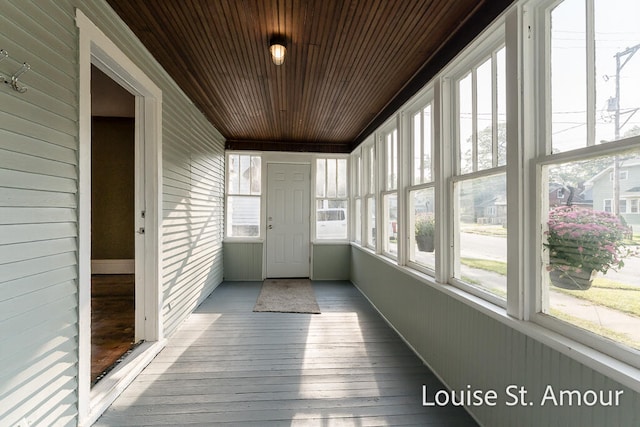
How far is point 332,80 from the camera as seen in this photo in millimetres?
2848

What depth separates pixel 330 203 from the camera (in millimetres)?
5391

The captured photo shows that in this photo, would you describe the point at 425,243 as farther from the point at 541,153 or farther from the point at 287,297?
Answer: the point at 287,297

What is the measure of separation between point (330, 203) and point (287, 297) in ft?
6.49

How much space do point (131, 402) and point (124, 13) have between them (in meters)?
→ 2.55

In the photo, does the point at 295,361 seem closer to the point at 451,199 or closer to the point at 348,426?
the point at 348,426

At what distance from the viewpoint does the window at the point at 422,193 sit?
2533 millimetres

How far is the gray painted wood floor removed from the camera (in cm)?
178

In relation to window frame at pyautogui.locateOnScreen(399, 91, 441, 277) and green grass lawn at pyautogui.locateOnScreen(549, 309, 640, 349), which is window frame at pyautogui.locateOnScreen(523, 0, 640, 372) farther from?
window frame at pyautogui.locateOnScreen(399, 91, 441, 277)

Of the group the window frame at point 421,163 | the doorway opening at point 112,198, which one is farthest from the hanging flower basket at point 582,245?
the doorway opening at point 112,198

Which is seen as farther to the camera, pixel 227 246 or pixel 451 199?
pixel 227 246

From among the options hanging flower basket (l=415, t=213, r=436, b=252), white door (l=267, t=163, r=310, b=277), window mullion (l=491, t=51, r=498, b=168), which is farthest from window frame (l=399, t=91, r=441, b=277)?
white door (l=267, t=163, r=310, b=277)

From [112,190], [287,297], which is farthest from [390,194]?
[112,190]

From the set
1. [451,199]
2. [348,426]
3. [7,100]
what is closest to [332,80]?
[451,199]

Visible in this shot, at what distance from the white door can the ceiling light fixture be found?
3049 mm
